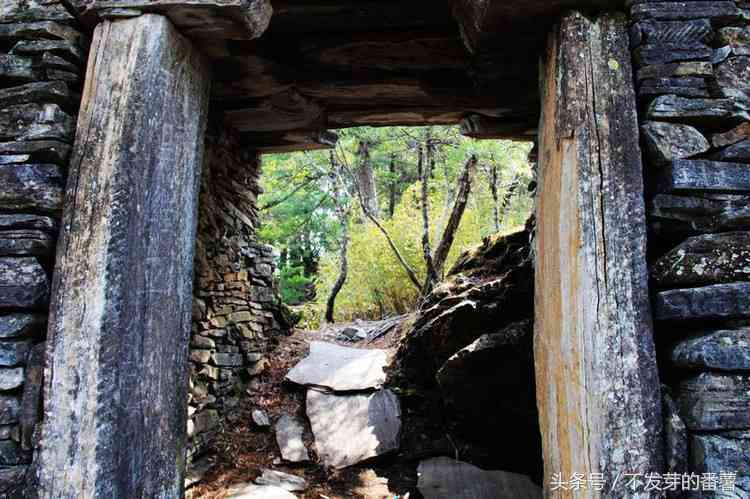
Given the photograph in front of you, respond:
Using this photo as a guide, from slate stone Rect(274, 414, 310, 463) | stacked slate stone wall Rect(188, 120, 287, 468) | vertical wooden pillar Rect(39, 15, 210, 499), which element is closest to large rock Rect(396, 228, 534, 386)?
slate stone Rect(274, 414, 310, 463)

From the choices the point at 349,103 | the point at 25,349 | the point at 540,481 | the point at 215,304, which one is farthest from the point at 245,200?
the point at 540,481

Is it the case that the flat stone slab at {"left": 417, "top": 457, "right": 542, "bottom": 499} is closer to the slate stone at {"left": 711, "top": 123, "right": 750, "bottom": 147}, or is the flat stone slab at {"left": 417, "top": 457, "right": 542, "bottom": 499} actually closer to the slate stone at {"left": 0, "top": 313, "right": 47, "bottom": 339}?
the slate stone at {"left": 711, "top": 123, "right": 750, "bottom": 147}

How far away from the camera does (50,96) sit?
208 cm

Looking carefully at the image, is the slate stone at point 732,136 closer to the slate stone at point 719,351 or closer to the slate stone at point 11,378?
the slate stone at point 719,351

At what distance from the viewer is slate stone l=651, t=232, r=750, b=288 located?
70.6 inches

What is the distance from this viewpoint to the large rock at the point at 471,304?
12.9ft

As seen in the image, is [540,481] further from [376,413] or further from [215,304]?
[215,304]

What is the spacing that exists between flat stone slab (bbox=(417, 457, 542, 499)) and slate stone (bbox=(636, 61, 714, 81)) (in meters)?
2.93

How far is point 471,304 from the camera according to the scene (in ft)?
13.6

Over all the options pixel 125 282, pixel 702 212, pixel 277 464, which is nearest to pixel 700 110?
pixel 702 212

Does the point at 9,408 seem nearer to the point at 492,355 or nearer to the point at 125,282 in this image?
the point at 125,282

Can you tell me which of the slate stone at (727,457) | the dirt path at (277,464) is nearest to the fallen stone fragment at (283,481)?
the dirt path at (277,464)

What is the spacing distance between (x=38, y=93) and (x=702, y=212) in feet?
8.54

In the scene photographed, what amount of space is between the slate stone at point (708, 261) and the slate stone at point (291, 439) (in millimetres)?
3494
